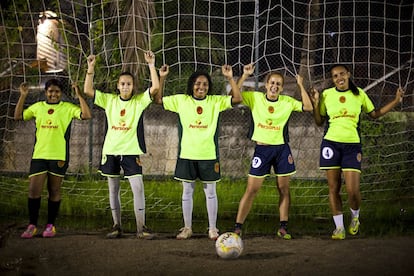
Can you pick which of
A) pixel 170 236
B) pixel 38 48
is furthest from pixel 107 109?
pixel 38 48

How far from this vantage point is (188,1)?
11188 mm

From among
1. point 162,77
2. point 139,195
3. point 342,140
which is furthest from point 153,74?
point 342,140

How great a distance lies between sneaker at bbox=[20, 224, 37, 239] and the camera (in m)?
7.27

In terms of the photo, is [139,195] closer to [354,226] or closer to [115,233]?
[115,233]

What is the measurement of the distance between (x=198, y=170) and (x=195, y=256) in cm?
113

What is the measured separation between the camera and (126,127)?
7.25 m

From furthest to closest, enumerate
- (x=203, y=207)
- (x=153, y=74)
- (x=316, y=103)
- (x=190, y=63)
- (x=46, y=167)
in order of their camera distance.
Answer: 1. (x=190, y=63)
2. (x=203, y=207)
3. (x=46, y=167)
4. (x=316, y=103)
5. (x=153, y=74)

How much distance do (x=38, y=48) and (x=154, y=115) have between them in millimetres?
3207

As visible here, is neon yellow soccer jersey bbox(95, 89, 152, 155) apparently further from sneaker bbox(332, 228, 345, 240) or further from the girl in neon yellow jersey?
sneaker bbox(332, 228, 345, 240)

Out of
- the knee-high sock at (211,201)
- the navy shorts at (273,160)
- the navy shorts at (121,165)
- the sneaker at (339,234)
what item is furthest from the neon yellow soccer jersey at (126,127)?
the sneaker at (339,234)

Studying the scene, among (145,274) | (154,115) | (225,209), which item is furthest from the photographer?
(154,115)

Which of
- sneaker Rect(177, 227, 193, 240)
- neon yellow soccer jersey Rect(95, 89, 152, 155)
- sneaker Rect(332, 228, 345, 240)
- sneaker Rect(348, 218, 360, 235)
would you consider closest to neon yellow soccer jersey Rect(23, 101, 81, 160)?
neon yellow soccer jersey Rect(95, 89, 152, 155)

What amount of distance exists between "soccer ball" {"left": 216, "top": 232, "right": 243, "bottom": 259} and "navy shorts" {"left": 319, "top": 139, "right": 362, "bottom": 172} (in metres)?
1.55

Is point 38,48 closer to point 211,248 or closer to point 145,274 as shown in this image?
point 211,248
